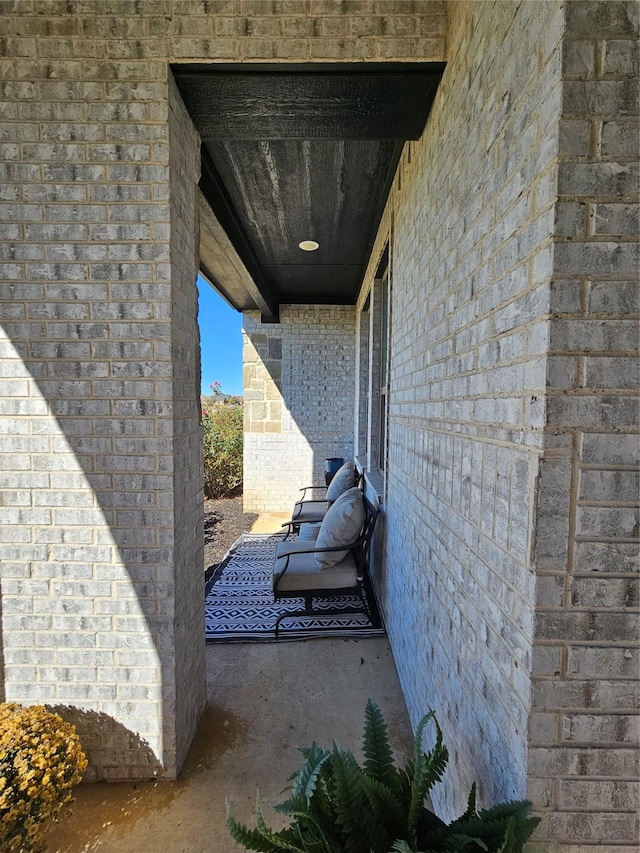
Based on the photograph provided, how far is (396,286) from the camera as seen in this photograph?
2594 millimetres

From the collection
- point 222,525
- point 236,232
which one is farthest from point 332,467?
point 236,232

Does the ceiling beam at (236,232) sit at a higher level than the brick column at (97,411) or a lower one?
higher

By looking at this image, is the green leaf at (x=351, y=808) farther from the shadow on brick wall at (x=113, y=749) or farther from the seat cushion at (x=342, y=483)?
the seat cushion at (x=342, y=483)

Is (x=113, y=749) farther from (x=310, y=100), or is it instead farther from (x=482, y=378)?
(x=310, y=100)

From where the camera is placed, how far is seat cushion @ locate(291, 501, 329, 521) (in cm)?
432

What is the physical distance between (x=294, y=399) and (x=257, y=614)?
351cm

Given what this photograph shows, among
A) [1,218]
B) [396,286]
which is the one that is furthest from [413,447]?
[1,218]

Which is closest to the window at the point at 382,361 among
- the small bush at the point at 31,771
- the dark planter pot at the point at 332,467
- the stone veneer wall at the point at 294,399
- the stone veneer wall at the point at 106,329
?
the dark planter pot at the point at 332,467

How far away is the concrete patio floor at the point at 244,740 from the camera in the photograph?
1514 millimetres

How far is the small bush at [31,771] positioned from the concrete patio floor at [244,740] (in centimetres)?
33

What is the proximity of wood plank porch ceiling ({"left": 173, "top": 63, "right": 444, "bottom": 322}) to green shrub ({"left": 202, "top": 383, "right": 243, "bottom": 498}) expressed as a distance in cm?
400

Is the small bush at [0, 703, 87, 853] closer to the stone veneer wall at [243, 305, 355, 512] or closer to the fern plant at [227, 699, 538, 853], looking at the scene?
the fern plant at [227, 699, 538, 853]

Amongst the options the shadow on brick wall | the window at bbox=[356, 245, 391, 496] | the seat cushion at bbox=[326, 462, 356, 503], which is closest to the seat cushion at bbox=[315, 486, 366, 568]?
the window at bbox=[356, 245, 391, 496]

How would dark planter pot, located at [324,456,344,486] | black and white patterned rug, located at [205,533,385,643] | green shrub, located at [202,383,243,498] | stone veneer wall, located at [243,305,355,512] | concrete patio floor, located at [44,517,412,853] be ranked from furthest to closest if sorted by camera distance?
1. green shrub, located at [202,383,243,498]
2. stone veneer wall, located at [243,305,355,512]
3. dark planter pot, located at [324,456,344,486]
4. black and white patterned rug, located at [205,533,385,643]
5. concrete patio floor, located at [44,517,412,853]
